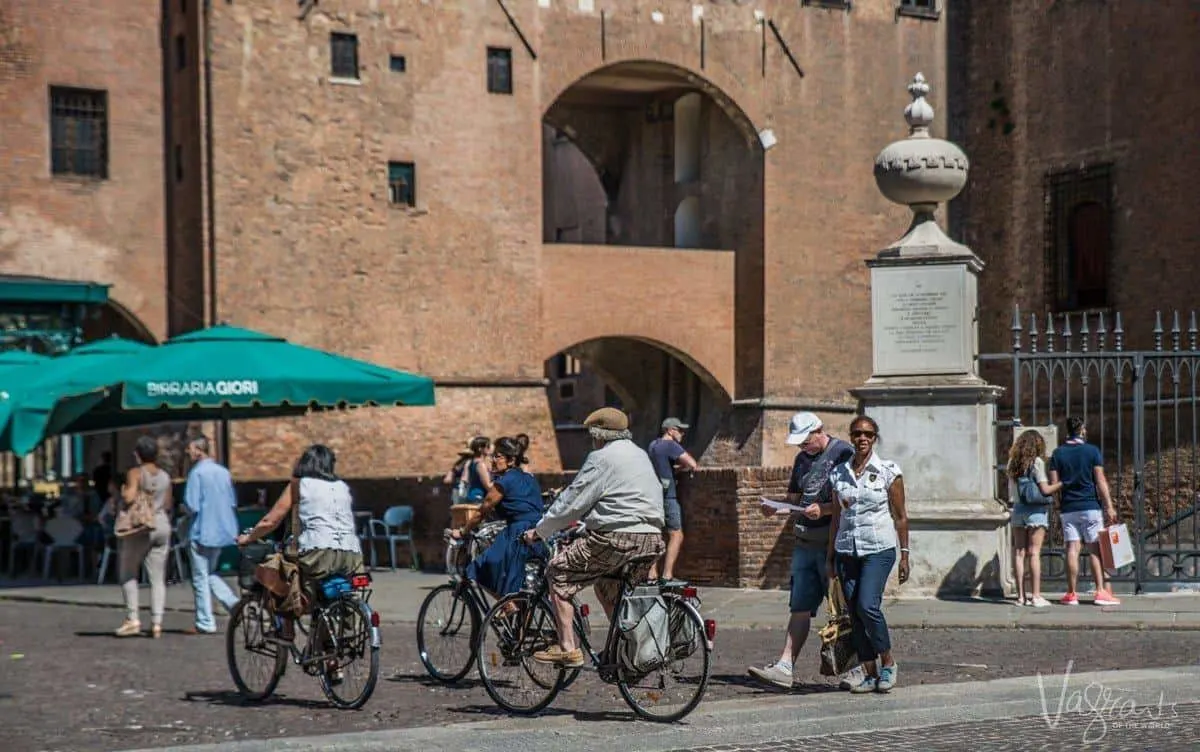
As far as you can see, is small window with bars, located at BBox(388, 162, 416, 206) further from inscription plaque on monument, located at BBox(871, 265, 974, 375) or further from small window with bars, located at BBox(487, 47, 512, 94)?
inscription plaque on monument, located at BBox(871, 265, 974, 375)

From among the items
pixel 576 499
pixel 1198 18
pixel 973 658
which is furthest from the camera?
pixel 1198 18

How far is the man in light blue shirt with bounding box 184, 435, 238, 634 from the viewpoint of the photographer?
1606 centimetres

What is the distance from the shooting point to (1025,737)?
9.34 m

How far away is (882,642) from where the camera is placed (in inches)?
428

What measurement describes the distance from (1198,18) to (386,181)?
13040 millimetres

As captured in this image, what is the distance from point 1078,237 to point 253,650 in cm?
2348

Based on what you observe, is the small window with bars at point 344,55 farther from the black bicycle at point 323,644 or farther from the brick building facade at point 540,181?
the black bicycle at point 323,644

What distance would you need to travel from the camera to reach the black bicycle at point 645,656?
9.91m

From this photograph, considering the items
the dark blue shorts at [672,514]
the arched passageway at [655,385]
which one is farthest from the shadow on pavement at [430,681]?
the arched passageway at [655,385]

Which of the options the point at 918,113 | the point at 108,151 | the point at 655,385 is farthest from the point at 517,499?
the point at 655,385

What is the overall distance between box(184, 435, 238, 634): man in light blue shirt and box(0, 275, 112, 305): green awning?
14.5 metres

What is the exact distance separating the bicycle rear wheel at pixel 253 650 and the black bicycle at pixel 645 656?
5.27 feet

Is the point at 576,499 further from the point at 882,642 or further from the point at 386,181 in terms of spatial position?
the point at 386,181

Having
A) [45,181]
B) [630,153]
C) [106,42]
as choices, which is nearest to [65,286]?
[45,181]
